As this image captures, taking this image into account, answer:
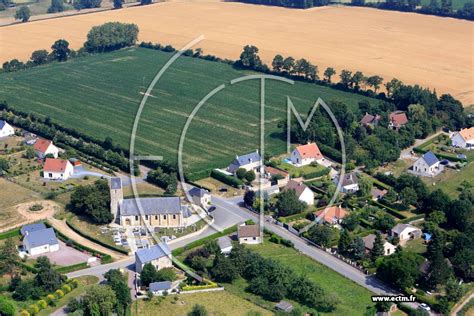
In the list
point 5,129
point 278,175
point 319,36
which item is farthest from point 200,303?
point 319,36

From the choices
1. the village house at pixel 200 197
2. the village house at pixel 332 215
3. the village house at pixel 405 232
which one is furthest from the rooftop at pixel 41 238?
the village house at pixel 405 232

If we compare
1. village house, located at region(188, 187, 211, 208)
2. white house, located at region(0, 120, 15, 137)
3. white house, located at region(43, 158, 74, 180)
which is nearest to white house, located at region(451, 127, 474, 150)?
village house, located at region(188, 187, 211, 208)

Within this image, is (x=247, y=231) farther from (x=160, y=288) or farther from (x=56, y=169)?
(x=56, y=169)

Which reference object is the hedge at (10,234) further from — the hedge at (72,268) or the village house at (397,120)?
the village house at (397,120)

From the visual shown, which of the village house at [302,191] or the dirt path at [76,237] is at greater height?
the village house at [302,191]

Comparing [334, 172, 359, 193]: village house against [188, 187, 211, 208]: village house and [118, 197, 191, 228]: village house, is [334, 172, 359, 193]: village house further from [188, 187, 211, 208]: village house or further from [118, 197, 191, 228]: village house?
[118, 197, 191, 228]: village house

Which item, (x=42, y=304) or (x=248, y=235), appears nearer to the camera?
(x=42, y=304)
